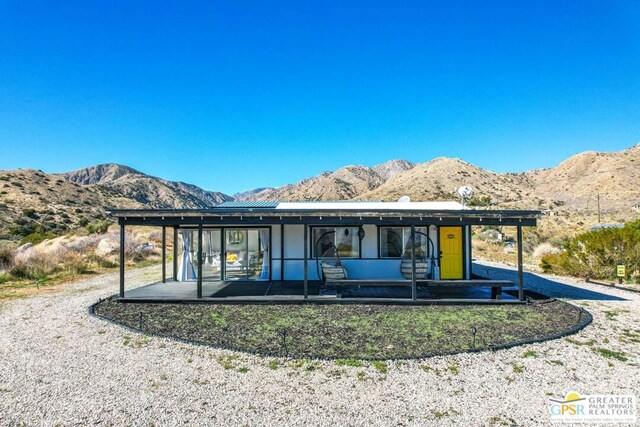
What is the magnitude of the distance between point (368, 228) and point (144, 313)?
6621 mm

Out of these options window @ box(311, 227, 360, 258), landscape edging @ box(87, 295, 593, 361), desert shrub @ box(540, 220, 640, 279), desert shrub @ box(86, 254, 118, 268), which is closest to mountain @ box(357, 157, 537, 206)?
desert shrub @ box(540, 220, 640, 279)

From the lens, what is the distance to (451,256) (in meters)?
11.8

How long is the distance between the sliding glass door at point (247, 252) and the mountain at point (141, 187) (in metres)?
58.9

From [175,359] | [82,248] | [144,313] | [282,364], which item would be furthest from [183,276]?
[82,248]

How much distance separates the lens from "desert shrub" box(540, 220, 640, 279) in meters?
12.3

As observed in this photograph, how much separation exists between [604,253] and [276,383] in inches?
513

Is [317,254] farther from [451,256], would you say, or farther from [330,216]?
[451,256]

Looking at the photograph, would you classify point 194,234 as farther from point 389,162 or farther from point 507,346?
point 389,162

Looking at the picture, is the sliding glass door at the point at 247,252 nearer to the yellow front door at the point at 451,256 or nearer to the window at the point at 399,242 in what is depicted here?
the window at the point at 399,242

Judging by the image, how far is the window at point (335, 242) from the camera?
1179 cm

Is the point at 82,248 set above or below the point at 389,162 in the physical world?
below

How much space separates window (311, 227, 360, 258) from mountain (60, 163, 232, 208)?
60436mm

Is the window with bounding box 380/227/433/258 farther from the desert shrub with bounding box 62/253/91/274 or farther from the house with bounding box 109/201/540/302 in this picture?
the desert shrub with bounding box 62/253/91/274

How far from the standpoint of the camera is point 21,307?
369 inches
